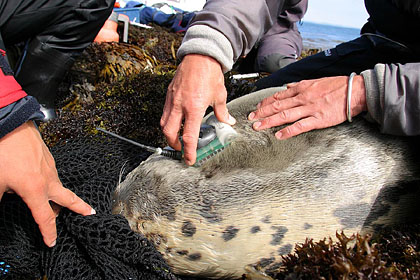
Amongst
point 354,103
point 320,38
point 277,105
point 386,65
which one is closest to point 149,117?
point 277,105

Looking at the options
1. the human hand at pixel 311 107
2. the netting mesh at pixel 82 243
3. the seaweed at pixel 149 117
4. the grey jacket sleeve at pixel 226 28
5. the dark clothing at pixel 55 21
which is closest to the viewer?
the seaweed at pixel 149 117

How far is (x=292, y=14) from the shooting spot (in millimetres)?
4949

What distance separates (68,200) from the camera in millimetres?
1773

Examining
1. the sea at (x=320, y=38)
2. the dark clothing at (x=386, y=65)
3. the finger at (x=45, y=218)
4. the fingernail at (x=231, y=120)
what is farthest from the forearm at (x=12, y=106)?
the sea at (x=320, y=38)

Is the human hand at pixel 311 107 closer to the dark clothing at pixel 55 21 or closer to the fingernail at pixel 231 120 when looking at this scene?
the fingernail at pixel 231 120

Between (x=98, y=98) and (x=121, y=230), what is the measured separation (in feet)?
6.53

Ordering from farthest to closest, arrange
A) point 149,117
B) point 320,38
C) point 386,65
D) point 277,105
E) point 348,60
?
point 320,38 < point 348,60 < point 149,117 < point 277,105 < point 386,65

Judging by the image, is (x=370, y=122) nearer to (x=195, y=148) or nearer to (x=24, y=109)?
(x=195, y=148)

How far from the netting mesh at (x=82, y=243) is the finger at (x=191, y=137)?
51 cm

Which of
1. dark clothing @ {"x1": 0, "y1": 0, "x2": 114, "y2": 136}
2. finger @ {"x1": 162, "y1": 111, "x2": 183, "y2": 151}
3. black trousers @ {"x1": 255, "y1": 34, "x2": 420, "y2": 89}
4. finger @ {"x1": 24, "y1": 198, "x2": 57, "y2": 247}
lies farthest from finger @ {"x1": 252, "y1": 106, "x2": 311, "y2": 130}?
dark clothing @ {"x1": 0, "y1": 0, "x2": 114, "y2": 136}

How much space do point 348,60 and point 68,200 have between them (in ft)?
10.1

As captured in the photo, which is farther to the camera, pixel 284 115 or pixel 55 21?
pixel 55 21

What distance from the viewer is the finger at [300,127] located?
71.5 inches

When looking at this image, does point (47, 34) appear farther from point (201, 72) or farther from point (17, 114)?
point (201, 72)
